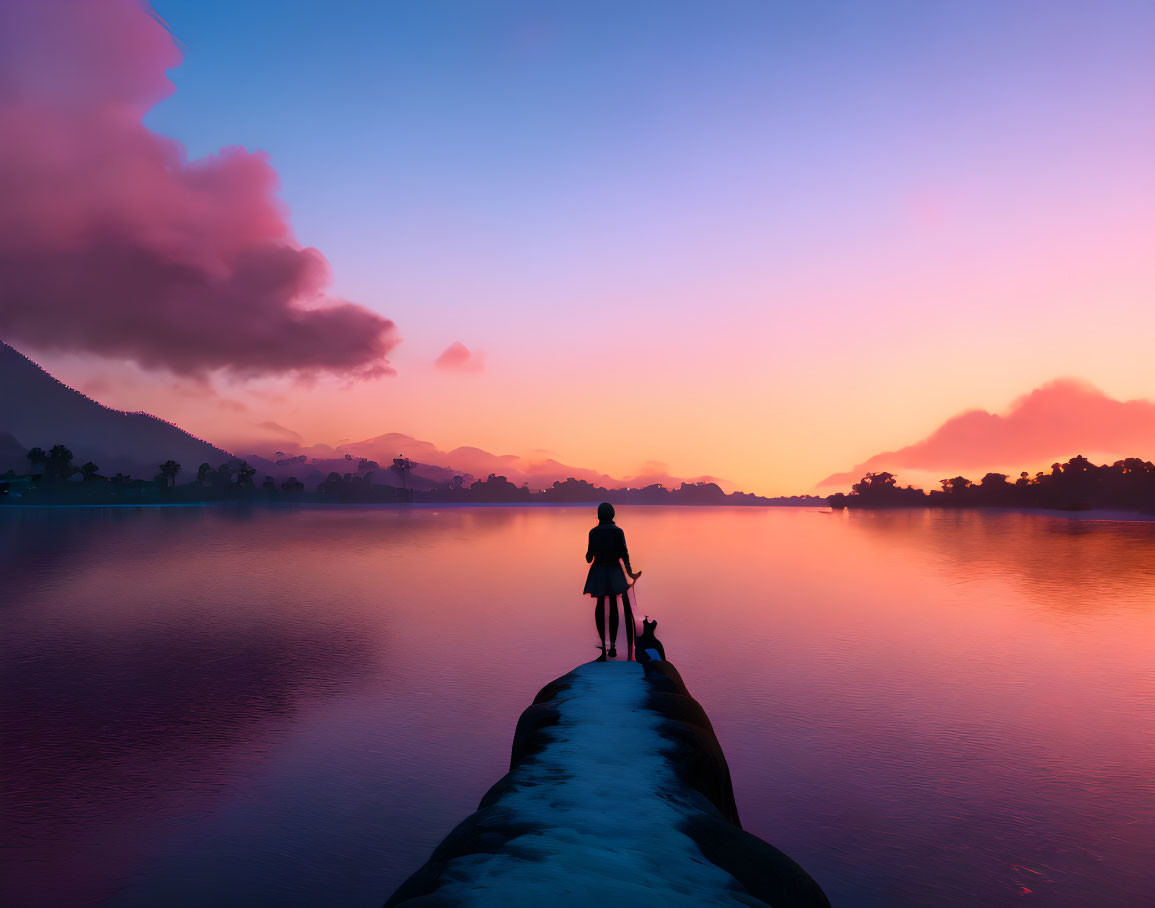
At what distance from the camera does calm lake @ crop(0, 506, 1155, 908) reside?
734cm

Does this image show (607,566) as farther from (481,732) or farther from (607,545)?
(481,732)

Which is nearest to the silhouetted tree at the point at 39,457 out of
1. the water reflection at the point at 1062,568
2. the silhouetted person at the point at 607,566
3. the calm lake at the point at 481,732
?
the calm lake at the point at 481,732

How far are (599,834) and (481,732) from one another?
6.86 m

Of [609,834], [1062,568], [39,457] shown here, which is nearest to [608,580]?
[609,834]

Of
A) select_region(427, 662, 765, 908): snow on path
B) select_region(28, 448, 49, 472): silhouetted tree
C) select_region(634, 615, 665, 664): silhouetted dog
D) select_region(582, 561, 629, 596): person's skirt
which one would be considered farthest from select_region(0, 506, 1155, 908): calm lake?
select_region(28, 448, 49, 472): silhouetted tree

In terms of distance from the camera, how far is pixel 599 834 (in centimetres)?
483

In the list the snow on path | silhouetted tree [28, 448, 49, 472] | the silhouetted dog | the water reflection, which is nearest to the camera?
the snow on path

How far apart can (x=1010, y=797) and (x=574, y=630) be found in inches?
478

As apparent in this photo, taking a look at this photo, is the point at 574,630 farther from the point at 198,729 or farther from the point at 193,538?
the point at 193,538

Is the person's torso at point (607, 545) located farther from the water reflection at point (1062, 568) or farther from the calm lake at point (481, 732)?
the water reflection at point (1062, 568)

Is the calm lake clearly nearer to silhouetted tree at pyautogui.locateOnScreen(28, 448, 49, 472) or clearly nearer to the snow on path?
the snow on path

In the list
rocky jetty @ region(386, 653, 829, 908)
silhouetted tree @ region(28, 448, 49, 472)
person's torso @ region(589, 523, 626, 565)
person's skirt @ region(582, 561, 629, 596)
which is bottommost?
rocky jetty @ region(386, 653, 829, 908)

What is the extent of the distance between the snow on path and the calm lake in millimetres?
2380

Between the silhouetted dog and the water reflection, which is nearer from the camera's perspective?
the silhouetted dog
